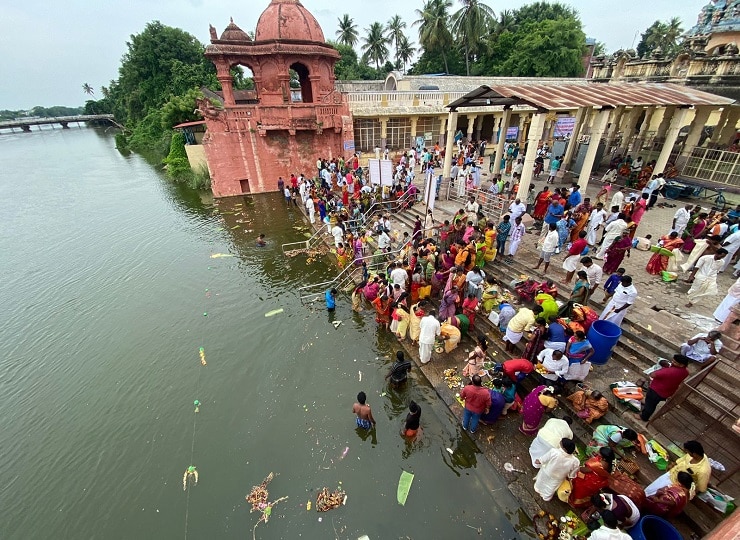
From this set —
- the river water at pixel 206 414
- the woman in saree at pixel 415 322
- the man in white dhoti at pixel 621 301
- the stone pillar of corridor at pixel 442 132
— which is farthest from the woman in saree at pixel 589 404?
the stone pillar of corridor at pixel 442 132

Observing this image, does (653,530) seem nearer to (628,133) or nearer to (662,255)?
(662,255)

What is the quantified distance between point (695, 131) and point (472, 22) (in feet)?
92.1

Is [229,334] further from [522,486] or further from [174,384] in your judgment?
[522,486]

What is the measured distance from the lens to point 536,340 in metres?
5.82

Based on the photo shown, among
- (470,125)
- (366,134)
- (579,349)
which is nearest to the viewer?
(579,349)

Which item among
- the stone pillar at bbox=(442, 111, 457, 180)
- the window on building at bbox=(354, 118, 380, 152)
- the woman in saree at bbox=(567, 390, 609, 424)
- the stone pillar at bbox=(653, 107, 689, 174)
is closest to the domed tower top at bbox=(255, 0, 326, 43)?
the window on building at bbox=(354, 118, 380, 152)

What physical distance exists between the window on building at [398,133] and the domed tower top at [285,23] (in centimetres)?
683

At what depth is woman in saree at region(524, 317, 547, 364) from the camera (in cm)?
574

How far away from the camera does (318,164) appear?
20.8 metres

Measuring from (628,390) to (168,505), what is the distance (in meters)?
7.93

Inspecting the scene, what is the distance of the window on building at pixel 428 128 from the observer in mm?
23808

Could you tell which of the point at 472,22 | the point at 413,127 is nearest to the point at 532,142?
the point at 413,127

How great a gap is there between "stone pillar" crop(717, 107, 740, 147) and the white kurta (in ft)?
61.8

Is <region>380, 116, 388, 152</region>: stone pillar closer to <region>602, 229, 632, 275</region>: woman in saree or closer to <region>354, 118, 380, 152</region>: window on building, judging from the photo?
<region>354, 118, 380, 152</region>: window on building
